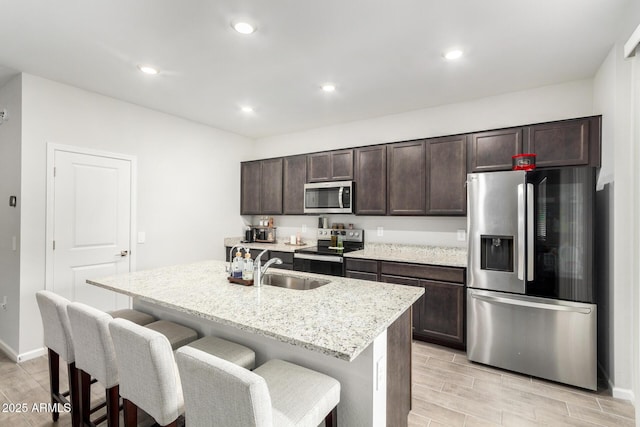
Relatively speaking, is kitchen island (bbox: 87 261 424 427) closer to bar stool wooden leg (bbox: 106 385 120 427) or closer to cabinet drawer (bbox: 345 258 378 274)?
bar stool wooden leg (bbox: 106 385 120 427)

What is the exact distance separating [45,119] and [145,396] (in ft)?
10.1

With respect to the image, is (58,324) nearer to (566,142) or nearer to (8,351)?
(8,351)

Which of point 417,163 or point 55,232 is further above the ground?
point 417,163

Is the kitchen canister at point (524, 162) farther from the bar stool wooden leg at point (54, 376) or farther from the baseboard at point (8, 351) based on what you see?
the baseboard at point (8, 351)

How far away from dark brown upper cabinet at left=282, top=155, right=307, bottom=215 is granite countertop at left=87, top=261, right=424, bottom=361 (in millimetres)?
2256

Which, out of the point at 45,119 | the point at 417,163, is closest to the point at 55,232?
the point at 45,119

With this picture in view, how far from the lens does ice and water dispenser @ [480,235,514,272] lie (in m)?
2.81

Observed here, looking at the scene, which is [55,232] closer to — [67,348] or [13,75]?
[13,75]

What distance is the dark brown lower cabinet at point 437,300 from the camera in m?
3.18

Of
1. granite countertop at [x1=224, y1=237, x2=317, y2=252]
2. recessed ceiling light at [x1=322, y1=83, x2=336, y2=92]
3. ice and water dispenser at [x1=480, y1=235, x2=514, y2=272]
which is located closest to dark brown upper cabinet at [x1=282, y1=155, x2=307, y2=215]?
granite countertop at [x1=224, y1=237, x2=317, y2=252]

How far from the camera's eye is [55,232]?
10.4ft

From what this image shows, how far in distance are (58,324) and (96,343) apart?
1.62ft

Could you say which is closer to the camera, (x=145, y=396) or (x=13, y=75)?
(x=145, y=396)

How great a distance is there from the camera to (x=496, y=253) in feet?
9.42
